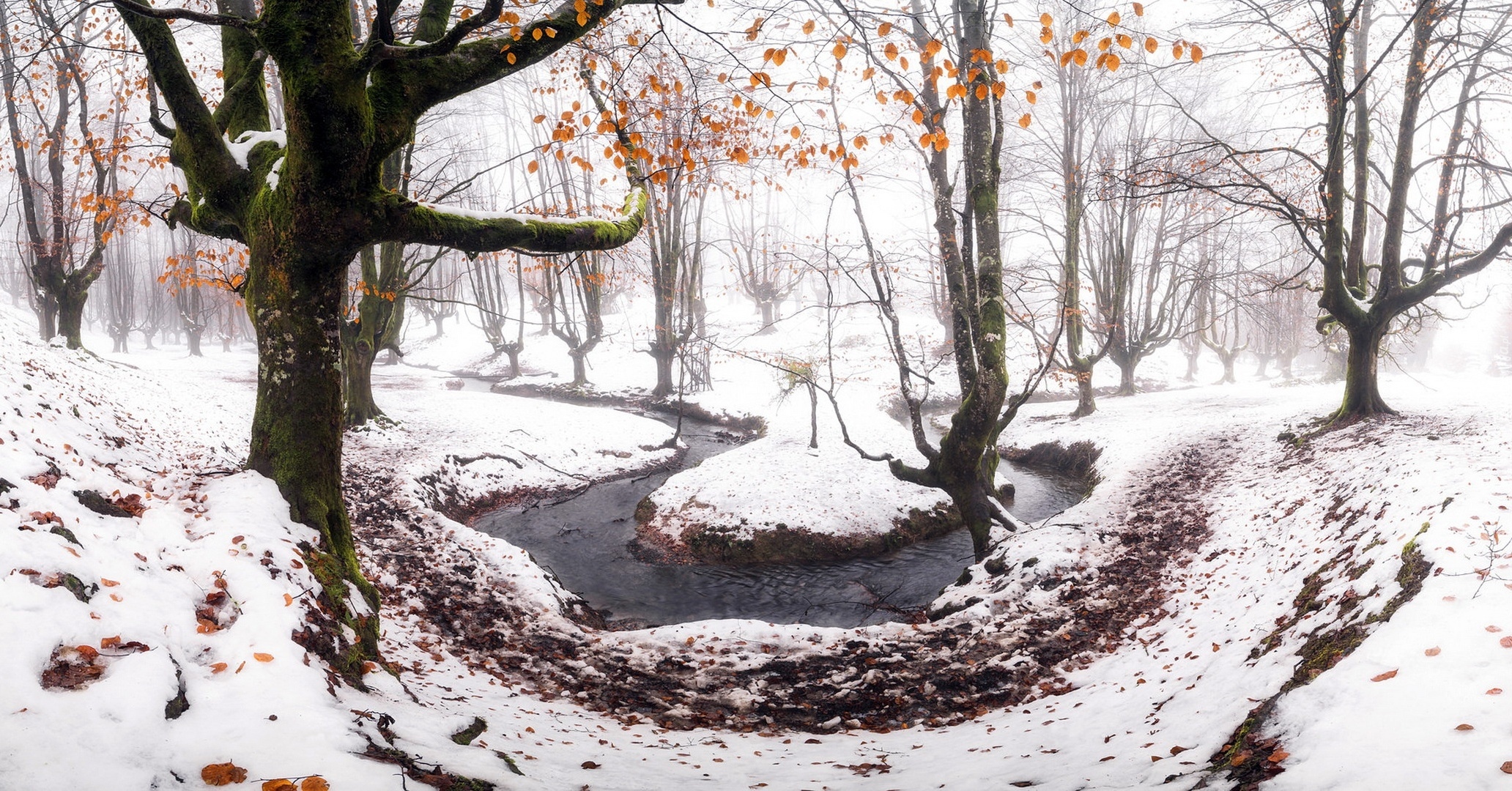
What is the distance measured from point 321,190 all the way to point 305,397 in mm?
1523

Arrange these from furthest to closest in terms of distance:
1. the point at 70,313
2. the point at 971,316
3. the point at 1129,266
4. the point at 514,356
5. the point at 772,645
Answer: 1. the point at 514,356
2. the point at 1129,266
3. the point at 70,313
4. the point at 971,316
5. the point at 772,645

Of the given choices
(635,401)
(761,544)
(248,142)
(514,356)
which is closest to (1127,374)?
(761,544)

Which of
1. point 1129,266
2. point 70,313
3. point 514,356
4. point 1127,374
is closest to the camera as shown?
point 70,313

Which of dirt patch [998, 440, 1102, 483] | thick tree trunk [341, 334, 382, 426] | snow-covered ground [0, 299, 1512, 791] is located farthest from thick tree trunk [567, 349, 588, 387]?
dirt patch [998, 440, 1102, 483]

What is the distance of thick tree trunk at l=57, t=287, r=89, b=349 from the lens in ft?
41.9

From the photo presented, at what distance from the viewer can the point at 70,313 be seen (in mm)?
12961

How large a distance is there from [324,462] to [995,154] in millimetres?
7064

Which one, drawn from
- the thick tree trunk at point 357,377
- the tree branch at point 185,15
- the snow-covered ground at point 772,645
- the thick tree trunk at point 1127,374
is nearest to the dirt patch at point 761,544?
the snow-covered ground at point 772,645

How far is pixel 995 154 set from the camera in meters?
7.08

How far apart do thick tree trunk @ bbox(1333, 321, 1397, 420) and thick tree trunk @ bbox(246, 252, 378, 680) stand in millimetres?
12503

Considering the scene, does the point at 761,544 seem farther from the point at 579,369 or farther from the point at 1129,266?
the point at 579,369

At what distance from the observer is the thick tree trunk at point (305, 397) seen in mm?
4324

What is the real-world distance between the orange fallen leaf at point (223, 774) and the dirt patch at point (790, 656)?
2400 millimetres

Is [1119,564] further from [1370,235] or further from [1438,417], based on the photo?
[1370,235]
